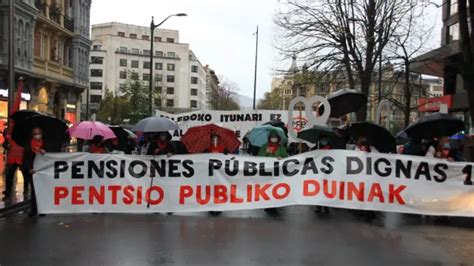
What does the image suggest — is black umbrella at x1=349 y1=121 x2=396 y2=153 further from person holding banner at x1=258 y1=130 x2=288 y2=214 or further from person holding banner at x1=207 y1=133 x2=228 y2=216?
person holding banner at x1=207 y1=133 x2=228 y2=216

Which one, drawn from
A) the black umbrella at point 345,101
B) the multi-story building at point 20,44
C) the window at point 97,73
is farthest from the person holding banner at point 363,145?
the window at point 97,73

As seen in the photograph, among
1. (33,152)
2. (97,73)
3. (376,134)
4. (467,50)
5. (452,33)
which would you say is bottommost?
(33,152)


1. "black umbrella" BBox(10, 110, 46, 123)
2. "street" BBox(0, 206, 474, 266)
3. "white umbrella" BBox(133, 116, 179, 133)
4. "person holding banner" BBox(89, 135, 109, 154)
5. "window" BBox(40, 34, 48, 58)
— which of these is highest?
"window" BBox(40, 34, 48, 58)

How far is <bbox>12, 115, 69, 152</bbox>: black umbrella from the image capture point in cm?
1091

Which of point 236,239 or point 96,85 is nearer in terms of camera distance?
point 236,239

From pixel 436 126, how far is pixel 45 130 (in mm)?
7595

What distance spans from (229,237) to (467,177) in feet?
15.4

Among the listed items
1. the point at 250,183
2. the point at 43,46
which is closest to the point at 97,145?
the point at 250,183

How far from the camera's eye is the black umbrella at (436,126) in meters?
11.3

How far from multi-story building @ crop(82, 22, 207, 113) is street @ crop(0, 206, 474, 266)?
121m

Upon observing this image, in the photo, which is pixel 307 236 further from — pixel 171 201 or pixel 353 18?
pixel 353 18

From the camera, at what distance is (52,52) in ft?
140

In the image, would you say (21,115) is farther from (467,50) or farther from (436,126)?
(467,50)

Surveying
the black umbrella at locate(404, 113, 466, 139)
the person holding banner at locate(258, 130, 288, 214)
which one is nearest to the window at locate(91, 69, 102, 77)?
the person holding banner at locate(258, 130, 288, 214)
